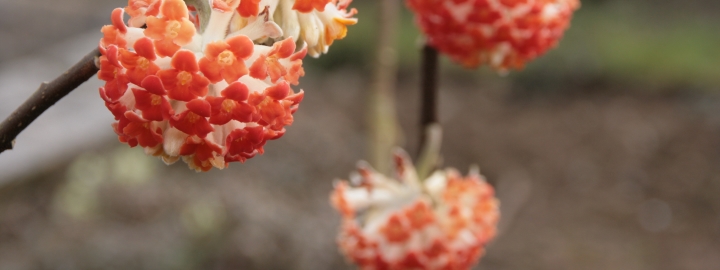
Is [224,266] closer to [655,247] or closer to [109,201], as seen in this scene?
[109,201]

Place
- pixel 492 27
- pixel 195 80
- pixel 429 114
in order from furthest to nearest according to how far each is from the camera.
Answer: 1. pixel 429 114
2. pixel 492 27
3. pixel 195 80

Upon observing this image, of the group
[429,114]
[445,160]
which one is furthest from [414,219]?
[445,160]

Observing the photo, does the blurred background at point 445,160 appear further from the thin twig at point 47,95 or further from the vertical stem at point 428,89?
the thin twig at point 47,95

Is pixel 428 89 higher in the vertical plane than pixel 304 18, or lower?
higher

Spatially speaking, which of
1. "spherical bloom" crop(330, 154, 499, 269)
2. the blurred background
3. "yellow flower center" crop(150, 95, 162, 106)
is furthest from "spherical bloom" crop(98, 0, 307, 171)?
the blurred background

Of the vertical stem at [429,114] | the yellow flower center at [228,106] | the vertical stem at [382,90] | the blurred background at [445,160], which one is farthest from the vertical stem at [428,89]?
the blurred background at [445,160]

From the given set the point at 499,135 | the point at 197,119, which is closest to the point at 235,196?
the point at 499,135

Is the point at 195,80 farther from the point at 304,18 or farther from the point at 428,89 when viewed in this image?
the point at 428,89
